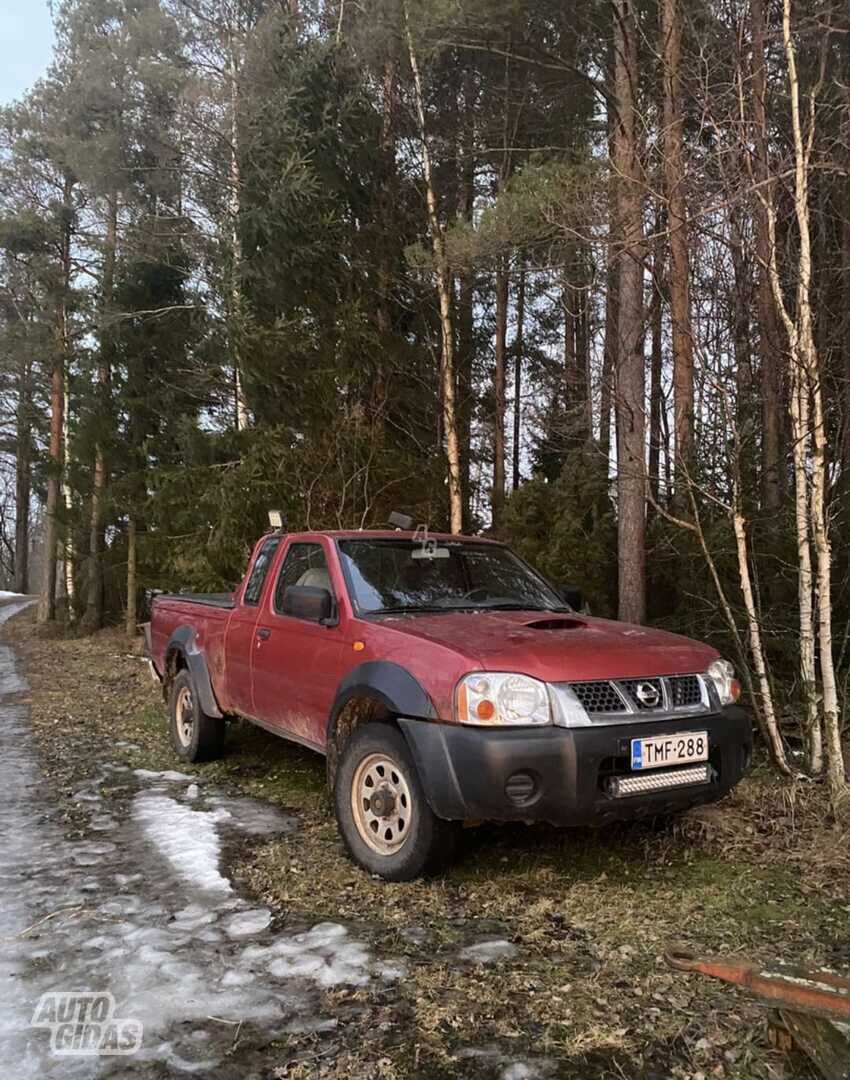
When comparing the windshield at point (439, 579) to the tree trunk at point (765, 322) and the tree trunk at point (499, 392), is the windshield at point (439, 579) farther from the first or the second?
the tree trunk at point (499, 392)

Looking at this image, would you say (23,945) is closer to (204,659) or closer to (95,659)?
(204,659)

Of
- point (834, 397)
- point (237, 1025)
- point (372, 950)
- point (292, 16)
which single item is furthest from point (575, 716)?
point (292, 16)

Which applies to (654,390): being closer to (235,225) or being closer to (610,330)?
(610,330)


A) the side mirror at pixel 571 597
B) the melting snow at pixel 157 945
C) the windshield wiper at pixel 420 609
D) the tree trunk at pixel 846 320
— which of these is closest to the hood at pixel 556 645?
the windshield wiper at pixel 420 609

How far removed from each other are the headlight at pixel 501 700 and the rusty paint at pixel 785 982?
1088 mm

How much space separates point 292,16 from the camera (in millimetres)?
12828

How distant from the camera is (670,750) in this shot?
3.91 metres

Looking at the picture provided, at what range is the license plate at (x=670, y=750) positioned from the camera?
3791 millimetres

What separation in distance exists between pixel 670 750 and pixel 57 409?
918 inches

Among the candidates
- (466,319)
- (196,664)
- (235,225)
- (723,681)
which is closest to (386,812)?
(723,681)

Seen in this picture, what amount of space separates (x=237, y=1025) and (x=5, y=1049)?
2.35ft

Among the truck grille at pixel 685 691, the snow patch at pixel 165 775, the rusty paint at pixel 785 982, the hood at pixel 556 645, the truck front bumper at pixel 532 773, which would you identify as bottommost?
the snow patch at pixel 165 775

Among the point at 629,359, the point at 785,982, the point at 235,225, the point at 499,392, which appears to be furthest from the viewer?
the point at 499,392

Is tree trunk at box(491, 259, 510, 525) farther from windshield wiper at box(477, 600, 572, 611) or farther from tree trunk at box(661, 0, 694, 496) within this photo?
windshield wiper at box(477, 600, 572, 611)
